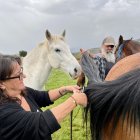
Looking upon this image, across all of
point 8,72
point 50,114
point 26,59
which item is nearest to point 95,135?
point 50,114

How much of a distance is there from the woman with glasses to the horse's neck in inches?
139

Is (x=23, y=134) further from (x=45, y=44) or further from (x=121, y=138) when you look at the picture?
(x=45, y=44)

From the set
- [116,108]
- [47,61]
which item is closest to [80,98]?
[116,108]

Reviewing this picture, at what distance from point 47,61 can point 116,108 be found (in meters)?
4.61

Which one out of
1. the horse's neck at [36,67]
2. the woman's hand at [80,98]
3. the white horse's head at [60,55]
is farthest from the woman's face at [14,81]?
the white horse's head at [60,55]

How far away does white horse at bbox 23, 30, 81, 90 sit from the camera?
20.0 feet

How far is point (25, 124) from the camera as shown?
2.19 metres

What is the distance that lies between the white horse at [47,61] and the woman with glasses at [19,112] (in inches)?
140

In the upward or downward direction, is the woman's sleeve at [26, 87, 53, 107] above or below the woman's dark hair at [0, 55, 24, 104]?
below

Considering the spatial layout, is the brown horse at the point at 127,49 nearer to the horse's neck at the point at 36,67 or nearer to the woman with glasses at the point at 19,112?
the horse's neck at the point at 36,67

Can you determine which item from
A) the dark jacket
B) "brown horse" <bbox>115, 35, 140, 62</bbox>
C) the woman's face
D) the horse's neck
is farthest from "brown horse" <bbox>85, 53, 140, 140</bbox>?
the horse's neck

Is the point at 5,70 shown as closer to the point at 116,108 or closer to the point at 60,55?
the point at 116,108

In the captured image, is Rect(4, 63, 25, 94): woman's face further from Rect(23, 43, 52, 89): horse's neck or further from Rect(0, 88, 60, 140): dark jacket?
Rect(23, 43, 52, 89): horse's neck

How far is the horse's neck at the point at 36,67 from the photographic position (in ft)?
19.9
